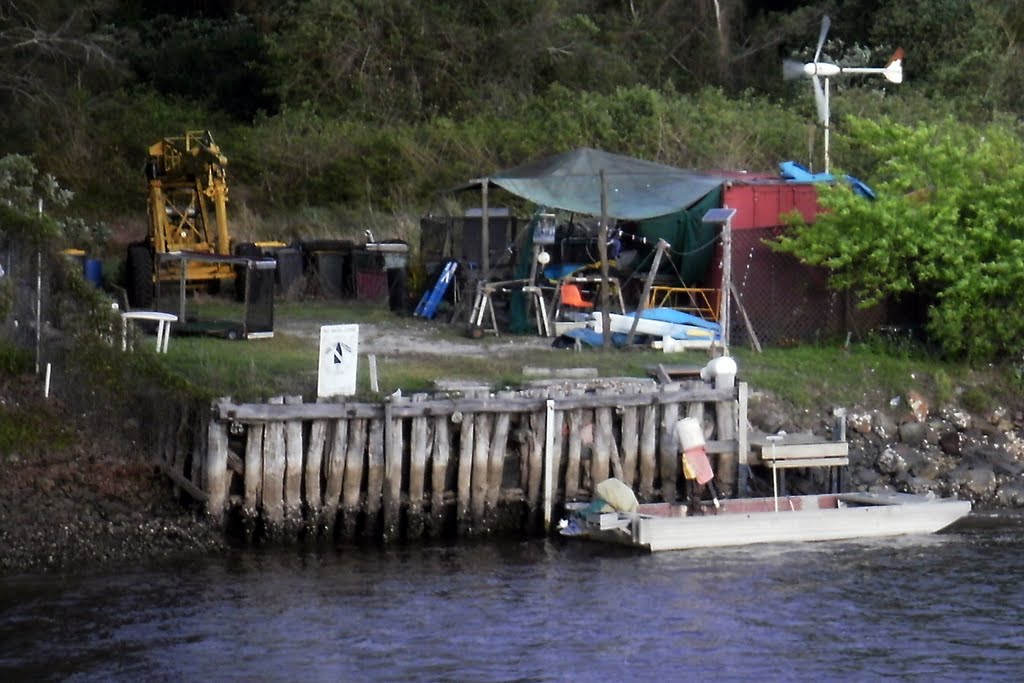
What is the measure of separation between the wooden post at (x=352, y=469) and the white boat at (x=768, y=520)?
2.21m

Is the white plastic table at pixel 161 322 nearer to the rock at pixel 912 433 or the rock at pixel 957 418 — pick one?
the rock at pixel 912 433

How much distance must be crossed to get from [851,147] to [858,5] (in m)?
17.7

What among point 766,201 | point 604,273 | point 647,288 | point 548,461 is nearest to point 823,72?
point 766,201

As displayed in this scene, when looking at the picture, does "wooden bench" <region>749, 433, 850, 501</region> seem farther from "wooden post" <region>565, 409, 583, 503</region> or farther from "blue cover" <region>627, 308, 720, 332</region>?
"blue cover" <region>627, 308, 720, 332</region>

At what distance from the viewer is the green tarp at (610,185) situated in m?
23.6

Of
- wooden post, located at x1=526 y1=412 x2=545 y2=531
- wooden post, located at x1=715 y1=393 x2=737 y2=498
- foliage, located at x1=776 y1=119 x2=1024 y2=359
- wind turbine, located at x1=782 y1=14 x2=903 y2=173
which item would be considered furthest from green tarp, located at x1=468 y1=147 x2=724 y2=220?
wooden post, located at x1=526 y1=412 x2=545 y2=531

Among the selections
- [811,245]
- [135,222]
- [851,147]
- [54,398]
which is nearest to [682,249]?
[811,245]

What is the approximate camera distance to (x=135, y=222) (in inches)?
1470

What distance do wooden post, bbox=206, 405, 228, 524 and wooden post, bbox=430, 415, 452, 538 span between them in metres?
2.19

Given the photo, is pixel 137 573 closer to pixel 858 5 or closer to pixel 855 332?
pixel 855 332

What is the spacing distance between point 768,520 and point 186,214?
13211mm

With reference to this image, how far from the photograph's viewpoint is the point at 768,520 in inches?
714

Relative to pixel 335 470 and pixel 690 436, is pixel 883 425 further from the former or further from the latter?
pixel 335 470

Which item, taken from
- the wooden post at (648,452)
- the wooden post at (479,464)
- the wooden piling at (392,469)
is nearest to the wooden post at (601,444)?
the wooden post at (648,452)
